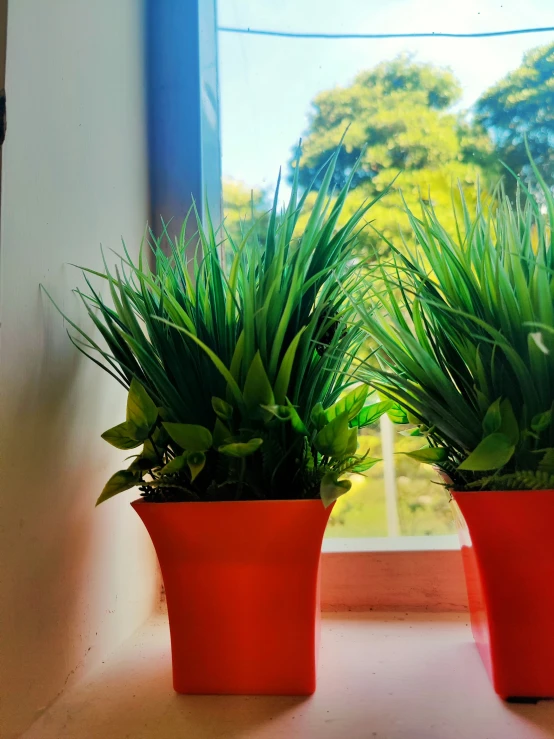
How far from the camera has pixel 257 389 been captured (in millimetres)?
418

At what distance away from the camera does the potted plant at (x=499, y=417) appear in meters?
0.39

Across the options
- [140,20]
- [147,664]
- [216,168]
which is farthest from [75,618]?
[140,20]

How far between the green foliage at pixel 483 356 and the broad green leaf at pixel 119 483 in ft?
0.66

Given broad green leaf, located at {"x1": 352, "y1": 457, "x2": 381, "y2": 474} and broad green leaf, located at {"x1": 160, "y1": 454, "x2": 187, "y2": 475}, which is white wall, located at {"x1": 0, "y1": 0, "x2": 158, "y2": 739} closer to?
broad green leaf, located at {"x1": 160, "y1": 454, "x2": 187, "y2": 475}

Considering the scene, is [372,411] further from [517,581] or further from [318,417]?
[517,581]

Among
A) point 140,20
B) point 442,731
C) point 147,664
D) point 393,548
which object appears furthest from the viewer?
point 140,20

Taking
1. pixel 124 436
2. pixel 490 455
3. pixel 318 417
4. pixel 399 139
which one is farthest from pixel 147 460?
pixel 399 139

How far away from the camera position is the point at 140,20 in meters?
0.75

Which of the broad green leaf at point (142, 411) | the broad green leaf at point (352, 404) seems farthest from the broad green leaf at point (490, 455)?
the broad green leaf at point (142, 411)

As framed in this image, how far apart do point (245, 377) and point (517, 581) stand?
9.4 inches

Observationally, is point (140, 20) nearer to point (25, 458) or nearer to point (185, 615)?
point (25, 458)

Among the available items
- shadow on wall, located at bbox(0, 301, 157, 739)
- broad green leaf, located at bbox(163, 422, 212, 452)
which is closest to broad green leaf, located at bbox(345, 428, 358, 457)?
broad green leaf, located at bbox(163, 422, 212, 452)

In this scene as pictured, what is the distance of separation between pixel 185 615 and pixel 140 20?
715 mm

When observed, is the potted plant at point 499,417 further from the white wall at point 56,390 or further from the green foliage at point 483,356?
the white wall at point 56,390
